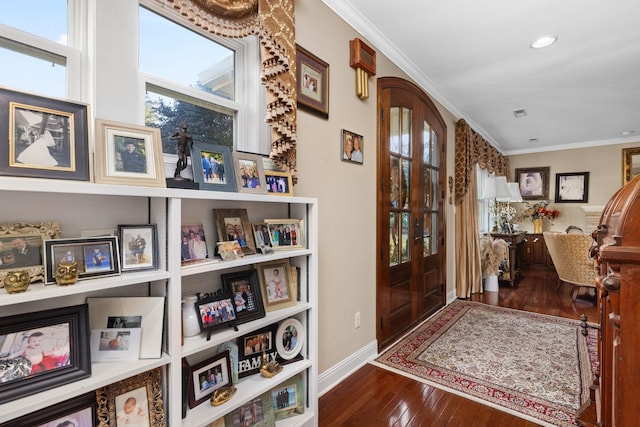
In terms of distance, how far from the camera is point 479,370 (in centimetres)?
224

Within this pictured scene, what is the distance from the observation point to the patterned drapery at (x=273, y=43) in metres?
1.36

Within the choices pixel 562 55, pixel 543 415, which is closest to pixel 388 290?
pixel 543 415

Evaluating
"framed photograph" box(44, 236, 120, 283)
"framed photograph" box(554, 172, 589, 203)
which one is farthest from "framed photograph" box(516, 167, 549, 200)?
"framed photograph" box(44, 236, 120, 283)

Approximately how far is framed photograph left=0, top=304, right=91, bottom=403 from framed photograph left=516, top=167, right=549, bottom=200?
789 centimetres

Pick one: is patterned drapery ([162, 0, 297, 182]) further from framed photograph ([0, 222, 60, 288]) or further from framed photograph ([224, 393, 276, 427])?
framed photograph ([224, 393, 276, 427])

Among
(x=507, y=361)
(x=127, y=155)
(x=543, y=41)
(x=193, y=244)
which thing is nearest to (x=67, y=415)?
(x=193, y=244)

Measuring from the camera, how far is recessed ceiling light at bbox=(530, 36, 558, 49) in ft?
8.18

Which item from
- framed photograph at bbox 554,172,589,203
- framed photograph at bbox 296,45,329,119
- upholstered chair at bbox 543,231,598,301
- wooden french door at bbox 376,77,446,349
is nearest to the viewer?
framed photograph at bbox 296,45,329,119

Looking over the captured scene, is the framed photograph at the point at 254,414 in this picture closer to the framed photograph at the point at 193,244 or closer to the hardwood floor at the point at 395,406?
the hardwood floor at the point at 395,406

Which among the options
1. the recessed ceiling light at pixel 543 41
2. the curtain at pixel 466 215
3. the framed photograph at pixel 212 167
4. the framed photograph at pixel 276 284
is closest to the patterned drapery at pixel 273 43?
the framed photograph at pixel 212 167

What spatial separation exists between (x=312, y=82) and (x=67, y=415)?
1.88m

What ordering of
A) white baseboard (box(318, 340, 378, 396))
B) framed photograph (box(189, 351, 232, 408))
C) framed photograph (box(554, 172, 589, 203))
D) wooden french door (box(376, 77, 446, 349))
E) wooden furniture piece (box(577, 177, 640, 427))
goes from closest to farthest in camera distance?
wooden furniture piece (box(577, 177, 640, 427)) → framed photograph (box(189, 351, 232, 408)) → white baseboard (box(318, 340, 378, 396)) → wooden french door (box(376, 77, 446, 349)) → framed photograph (box(554, 172, 589, 203))

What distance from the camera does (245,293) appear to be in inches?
55.2

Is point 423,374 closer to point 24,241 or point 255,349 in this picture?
point 255,349
